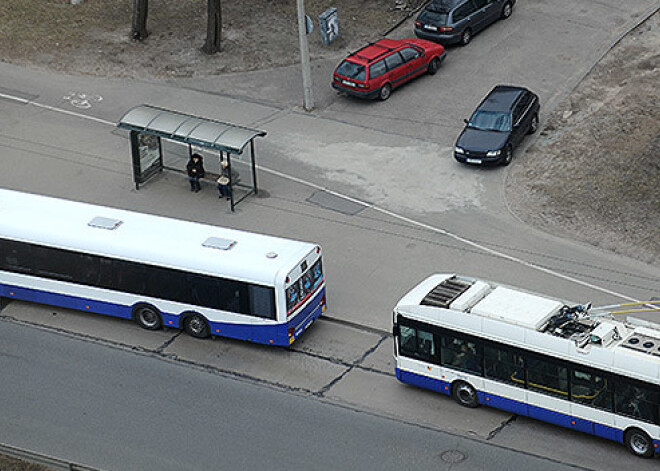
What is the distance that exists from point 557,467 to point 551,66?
21.4 m

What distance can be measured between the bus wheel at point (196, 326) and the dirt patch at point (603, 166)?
1027 centimetres

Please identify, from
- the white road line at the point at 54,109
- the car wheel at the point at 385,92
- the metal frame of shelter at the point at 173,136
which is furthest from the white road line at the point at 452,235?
the car wheel at the point at 385,92

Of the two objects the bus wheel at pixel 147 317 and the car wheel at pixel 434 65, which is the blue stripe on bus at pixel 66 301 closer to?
the bus wheel at pixel 147 317

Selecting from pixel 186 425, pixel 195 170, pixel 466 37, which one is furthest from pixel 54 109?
pixel 186 425

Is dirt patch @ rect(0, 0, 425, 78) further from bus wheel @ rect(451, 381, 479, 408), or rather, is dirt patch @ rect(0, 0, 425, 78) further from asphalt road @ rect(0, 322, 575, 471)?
bus wheel @ rect(451, 381, 479, 408)

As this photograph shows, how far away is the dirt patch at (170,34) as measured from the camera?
141 feet

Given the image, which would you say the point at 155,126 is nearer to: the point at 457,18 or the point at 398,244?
the point at 398,244

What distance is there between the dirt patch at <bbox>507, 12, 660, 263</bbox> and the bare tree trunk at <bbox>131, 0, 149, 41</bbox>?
51.0 ft

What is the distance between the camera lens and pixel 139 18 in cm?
4388

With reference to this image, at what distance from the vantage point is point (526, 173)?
35469mm

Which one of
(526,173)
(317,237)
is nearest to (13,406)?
(317,237)

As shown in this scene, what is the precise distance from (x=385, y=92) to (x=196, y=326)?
14.8 meters

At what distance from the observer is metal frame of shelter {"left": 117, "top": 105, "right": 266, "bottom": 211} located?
3334 cm

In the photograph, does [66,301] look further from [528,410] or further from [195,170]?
[528,410]
